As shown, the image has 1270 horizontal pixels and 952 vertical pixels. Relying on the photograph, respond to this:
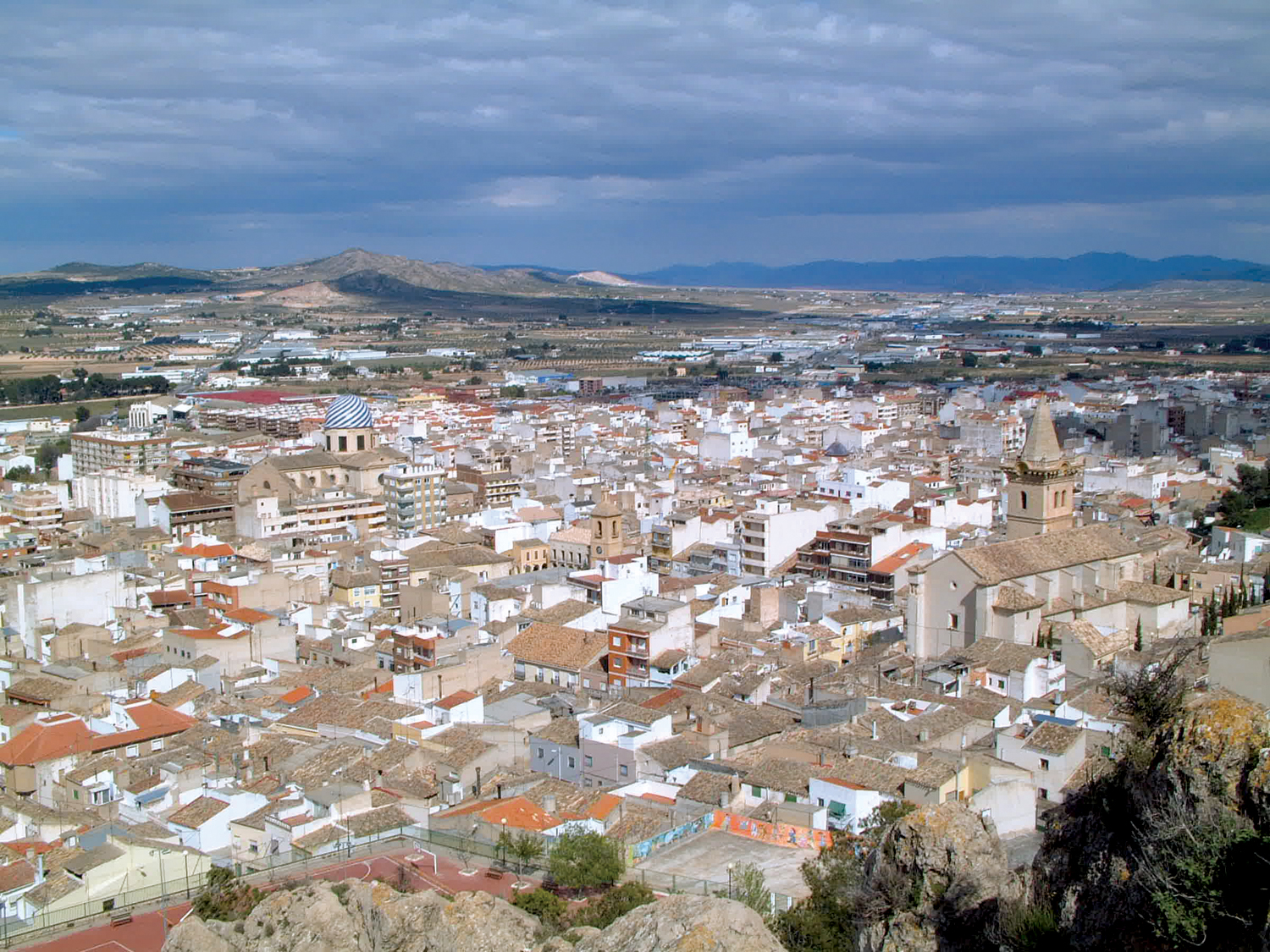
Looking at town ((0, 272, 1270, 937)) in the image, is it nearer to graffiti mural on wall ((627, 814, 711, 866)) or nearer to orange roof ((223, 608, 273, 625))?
graffiti mural on wall ((627, 814, 711, 866))

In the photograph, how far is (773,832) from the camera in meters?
15.1

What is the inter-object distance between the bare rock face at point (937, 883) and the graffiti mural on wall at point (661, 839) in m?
7.20

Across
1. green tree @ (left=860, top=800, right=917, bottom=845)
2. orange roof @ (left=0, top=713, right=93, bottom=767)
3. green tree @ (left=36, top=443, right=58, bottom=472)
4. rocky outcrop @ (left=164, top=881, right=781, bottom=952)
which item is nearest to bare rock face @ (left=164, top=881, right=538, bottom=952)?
rocky outcrop @ (left=164, top=881, right=781, bottom=952)

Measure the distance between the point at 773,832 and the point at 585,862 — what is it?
286 cm

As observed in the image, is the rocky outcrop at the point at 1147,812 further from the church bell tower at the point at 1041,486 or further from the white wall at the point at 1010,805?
the church bell tower at the point at 1041,486

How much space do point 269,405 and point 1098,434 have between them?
Result: 142 feet

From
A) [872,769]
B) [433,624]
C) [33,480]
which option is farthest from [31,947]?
[33,480]

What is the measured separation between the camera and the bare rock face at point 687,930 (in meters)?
7.01

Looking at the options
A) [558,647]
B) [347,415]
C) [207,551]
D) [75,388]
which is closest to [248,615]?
[558,647]

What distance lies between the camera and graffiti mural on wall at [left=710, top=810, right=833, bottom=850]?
14.8 meters

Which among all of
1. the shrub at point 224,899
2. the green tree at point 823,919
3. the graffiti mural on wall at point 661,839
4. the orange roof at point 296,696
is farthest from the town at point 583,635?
the green tree at point 823,919

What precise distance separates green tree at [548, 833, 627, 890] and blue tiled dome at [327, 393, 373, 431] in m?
38.5

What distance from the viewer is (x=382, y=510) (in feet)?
135

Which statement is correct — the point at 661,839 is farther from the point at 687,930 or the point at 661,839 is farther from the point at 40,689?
the point at 40,689
